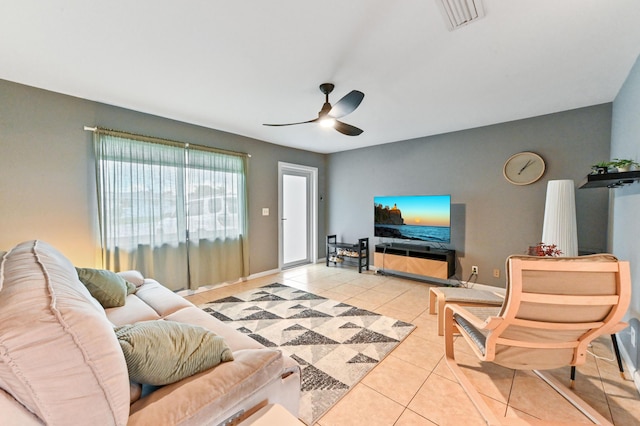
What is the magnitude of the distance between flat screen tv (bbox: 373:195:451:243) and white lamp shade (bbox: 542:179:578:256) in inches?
46.1

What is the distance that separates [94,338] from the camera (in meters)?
0.76

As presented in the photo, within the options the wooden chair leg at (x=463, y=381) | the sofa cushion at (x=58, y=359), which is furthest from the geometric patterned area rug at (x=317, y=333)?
the sofa cushion at (x=58, y=359)

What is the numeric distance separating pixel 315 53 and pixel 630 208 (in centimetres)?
284

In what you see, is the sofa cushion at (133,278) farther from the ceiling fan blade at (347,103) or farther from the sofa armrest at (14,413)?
the ceiling fan blade at (347,103)

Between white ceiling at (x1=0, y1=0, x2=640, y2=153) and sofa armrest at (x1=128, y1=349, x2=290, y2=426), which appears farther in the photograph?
white ceiling at (x1=0, y1=0, x2=640, y2=153)

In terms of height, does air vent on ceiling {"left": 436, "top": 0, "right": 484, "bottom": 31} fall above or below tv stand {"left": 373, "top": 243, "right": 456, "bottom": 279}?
above

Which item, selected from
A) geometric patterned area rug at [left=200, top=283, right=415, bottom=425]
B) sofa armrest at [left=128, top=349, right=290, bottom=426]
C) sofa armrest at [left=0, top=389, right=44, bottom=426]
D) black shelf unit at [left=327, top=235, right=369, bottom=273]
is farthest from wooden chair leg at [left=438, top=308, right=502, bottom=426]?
black shelf unit at [left=327, top=235, right=369, bottom=273]

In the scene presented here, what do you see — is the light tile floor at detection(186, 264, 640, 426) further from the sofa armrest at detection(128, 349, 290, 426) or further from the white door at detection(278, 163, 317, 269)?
the white door at detection(278, 163, 317, 269)

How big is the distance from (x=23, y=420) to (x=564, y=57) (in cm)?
350

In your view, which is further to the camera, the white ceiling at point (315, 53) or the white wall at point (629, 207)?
the white wall at point (629, 207)

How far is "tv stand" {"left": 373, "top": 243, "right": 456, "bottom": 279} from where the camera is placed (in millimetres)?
3799

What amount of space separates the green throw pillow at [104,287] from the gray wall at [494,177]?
3.95 metres

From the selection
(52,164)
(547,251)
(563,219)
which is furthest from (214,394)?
(563,219)

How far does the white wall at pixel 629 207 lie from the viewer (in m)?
1.86
